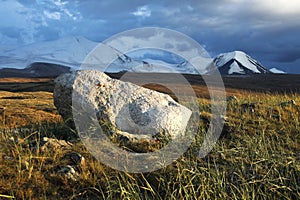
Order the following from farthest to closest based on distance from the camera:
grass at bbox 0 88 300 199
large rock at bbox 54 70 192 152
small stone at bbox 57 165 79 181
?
large rock at bbox 54 70 192 152 → small stone at bbox 57 165 79 181 → grass at bbox 0 88 300 199

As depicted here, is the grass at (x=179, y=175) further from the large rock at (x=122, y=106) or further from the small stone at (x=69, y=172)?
the large rock at (x=122, y=106)

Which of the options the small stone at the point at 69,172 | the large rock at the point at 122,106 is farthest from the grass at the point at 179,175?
the large rock at the point at 122,106

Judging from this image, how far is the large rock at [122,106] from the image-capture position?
901 cm

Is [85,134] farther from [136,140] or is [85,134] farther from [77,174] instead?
[77,174]

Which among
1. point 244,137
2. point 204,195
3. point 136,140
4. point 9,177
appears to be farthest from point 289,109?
point 9,177

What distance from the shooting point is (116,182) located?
565 centimetres

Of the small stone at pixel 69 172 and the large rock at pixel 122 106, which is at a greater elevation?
the large rock at pixel 122 106

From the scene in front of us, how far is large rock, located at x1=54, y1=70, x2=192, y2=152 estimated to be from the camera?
9.01m

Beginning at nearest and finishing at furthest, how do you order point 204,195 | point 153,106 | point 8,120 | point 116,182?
point 204,195
point 116,182
point 153,106
point 8,120

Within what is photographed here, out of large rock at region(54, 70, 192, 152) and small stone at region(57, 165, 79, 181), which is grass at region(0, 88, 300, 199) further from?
large rock at region(54, 70, 192, 152)

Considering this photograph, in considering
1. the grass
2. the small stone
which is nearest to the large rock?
the grass

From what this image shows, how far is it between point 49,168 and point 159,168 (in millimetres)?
1962

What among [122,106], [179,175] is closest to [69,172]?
[179,175]

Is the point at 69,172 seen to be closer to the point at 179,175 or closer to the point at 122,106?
the point at 179,175
